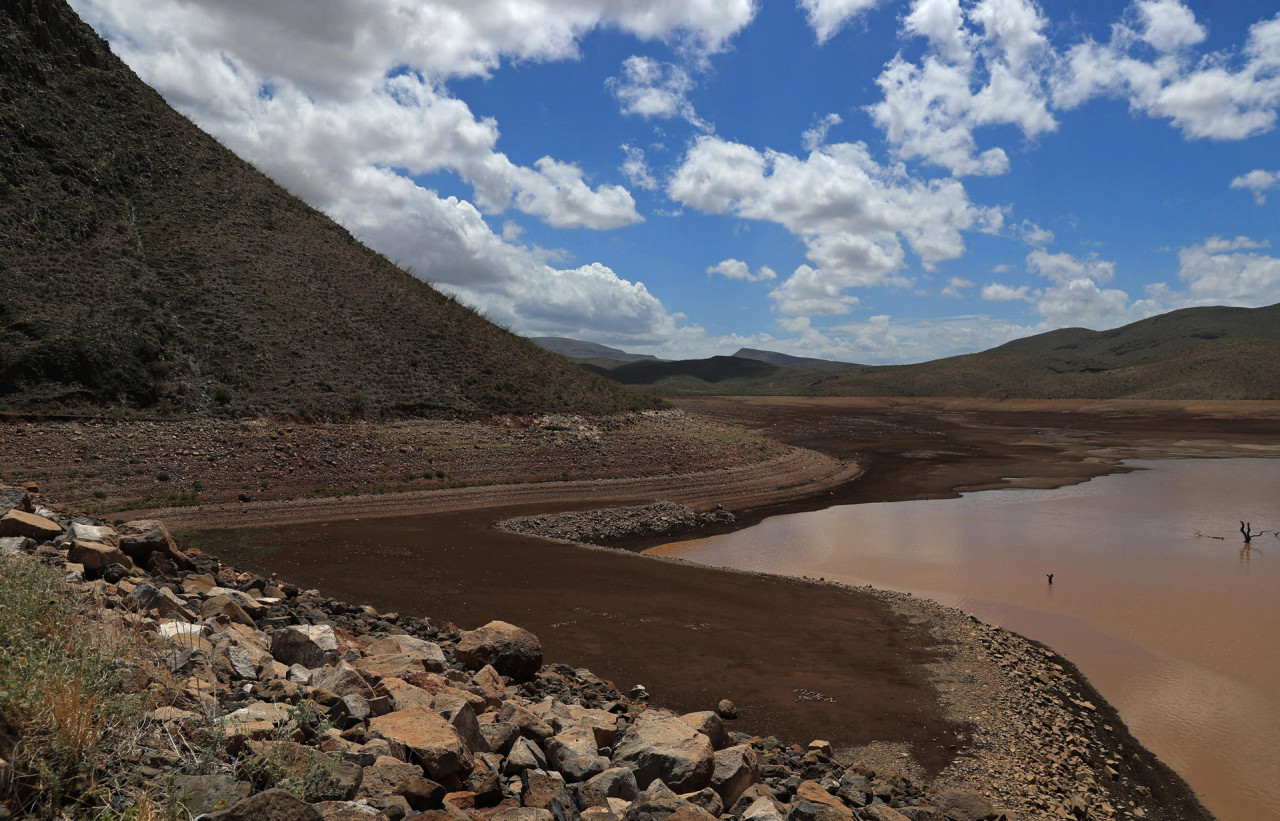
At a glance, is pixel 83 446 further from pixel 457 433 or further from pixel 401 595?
pixel 401 595

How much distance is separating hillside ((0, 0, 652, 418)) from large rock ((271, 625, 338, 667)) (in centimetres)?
2745

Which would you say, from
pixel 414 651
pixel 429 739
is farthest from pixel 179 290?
pixel 429 739

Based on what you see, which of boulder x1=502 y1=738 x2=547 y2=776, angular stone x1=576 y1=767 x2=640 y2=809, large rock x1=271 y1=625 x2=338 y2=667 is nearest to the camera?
angular stone x1=576 y1=767 x2=640 y2=809

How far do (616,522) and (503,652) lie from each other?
16423mm

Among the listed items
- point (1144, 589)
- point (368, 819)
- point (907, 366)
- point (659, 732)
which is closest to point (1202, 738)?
point (1144, 589)

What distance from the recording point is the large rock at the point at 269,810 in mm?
3373

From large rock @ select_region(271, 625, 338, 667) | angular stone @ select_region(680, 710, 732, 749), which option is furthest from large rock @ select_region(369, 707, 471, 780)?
angular stone @ select_region(680, 710, 732, 749)

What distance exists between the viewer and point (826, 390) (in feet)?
501

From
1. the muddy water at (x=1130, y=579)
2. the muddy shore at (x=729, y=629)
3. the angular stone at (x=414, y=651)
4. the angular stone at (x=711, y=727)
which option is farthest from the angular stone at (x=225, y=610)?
the muddy water at (x=1130, y=579)

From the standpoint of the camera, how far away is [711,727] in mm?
7227

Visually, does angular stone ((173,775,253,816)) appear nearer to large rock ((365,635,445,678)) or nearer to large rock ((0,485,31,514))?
large rock ((365,635,445,678))

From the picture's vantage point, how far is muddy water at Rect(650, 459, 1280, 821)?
36.8 ft

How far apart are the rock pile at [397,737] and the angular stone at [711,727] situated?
3 centimetres

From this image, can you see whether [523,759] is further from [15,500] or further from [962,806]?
[15,500]
